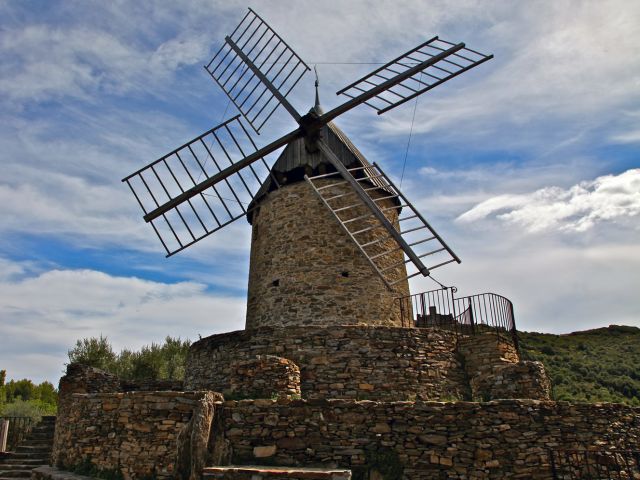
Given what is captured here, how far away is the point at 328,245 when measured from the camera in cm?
1115

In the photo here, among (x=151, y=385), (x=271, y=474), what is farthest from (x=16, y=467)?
(x=271, y=474)

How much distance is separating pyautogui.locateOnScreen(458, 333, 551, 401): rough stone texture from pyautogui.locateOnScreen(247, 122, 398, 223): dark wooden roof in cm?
453

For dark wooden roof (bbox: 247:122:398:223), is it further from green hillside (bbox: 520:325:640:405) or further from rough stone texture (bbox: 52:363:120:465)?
green hillside (bbox: 520:325:640:405)

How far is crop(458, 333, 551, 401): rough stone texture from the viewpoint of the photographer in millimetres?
7746

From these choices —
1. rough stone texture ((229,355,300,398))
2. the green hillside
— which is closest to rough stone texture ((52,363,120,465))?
rough stone texture ((229,355,300,398))

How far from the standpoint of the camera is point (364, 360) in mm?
8617

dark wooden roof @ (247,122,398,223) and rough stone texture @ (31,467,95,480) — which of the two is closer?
rough stone texture @ (31,467,95,480)

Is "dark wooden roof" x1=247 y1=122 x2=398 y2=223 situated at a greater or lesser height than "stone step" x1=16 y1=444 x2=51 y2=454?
greater

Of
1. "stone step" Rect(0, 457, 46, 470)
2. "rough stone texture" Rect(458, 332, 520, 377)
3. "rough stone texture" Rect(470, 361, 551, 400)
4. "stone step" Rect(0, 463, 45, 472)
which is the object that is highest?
"rough stone texture" Rect(458, 332, 520, 377)

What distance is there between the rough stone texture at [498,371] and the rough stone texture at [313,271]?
85.8 inches

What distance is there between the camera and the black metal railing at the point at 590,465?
250 inches

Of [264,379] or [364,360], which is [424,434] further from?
[264,379]

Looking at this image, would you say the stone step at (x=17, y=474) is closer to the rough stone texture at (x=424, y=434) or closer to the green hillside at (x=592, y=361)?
the rough stone texture at (x=424, y=434)

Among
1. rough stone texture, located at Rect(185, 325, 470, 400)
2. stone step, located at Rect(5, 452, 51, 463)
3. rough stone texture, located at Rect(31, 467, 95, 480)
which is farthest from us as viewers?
stone step, located at Rect(5, 452, 51, 463)
